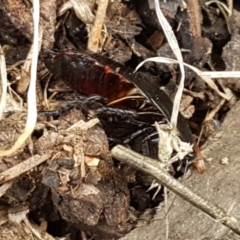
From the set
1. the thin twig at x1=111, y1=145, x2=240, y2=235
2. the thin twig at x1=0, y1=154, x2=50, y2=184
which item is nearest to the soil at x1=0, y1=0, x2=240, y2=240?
the thin twig at x1=0, y1=154, x2=50, y2=184

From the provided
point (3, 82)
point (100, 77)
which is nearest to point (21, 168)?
point (3, 82)

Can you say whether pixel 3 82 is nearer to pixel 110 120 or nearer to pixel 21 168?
pixel 21 168

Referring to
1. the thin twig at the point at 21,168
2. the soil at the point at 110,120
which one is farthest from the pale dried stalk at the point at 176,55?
the thin twig at the point at 21,168

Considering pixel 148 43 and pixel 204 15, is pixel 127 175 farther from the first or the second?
pixel 204 15

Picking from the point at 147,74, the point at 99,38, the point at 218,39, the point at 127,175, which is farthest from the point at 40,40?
the point at 218,39

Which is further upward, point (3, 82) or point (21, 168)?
point (3, 82)

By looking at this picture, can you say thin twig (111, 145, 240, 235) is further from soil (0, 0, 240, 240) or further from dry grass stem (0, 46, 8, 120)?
dry grass stem (0, 46, 8, 120)

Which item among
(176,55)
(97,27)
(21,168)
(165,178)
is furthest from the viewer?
(97,27)

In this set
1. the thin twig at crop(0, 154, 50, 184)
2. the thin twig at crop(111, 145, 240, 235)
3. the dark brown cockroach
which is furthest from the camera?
the dark brown cockroach
